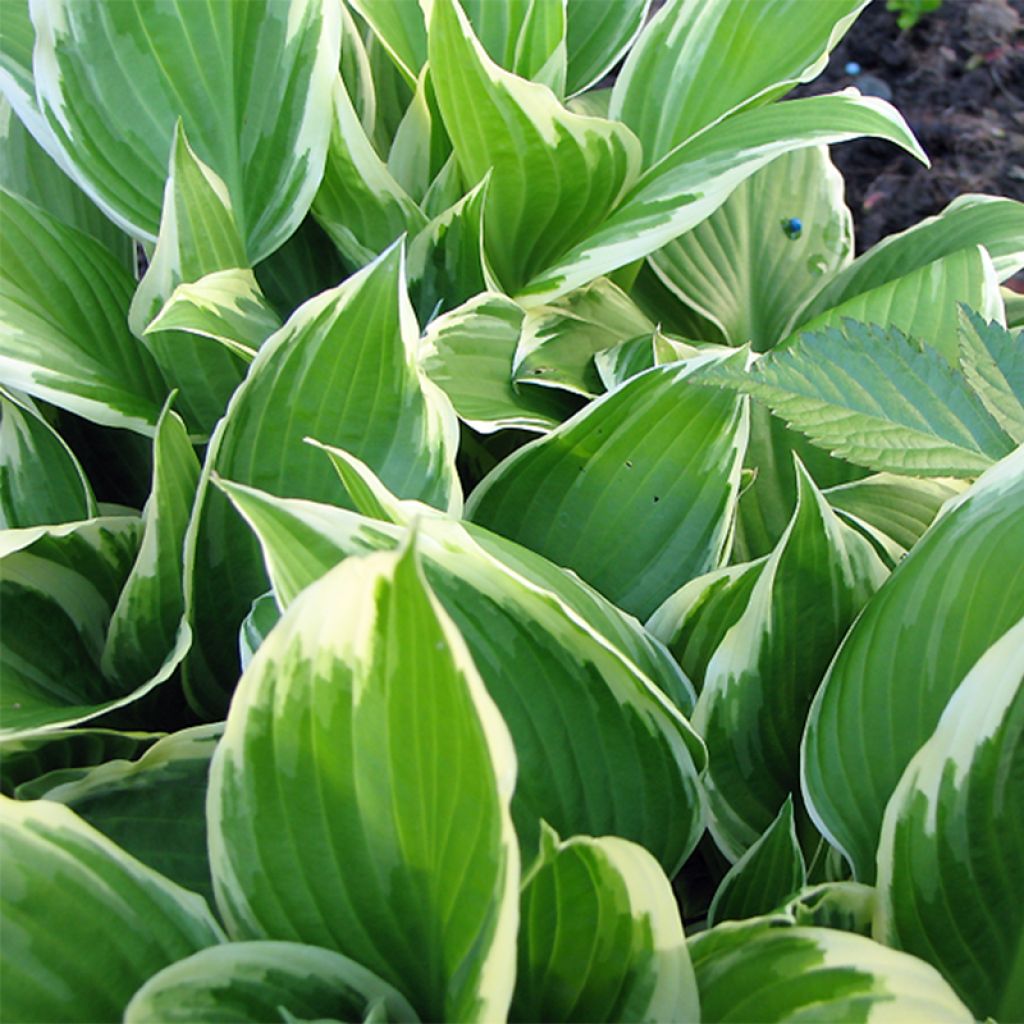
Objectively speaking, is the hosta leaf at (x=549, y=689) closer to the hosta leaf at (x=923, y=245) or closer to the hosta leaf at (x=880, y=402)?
the hosta leaf at (x=880, y=402)

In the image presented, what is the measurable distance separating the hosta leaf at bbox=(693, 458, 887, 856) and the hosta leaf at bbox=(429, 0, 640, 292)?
0.97ft

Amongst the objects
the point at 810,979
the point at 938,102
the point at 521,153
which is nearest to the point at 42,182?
the point at 521,153

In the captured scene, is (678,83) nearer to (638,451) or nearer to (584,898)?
(638,451)

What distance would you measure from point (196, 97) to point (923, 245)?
0.50 m

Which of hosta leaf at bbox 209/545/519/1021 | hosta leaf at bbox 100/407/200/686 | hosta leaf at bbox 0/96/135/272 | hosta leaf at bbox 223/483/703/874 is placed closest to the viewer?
hosta leaf at bbox 209/545/519/1021

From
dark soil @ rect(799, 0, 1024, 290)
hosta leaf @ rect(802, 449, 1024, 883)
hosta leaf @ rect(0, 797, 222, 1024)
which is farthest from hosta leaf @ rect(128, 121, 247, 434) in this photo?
dark soil @ rect(799, 0, 1024, 290)

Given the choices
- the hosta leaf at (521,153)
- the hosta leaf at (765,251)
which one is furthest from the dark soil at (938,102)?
the hosta leaf at (521,153)

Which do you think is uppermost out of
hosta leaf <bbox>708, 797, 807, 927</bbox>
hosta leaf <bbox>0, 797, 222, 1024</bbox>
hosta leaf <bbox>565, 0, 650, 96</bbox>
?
hosta leaf <bbox>565, 0, 650, 96</bbox>

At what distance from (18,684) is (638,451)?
326 mm

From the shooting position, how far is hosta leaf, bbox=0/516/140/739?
571 millimetres

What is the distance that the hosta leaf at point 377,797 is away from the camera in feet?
1.09

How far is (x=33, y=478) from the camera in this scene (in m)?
0.62

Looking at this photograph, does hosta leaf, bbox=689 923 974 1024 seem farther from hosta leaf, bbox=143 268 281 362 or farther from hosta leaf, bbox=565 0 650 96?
hosta leaf, bbox=565 0 650 96

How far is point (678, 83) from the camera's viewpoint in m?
0.75
